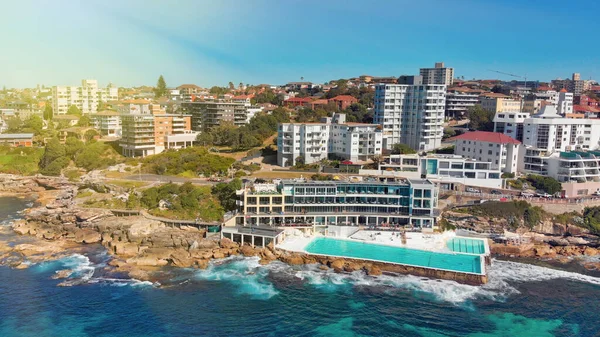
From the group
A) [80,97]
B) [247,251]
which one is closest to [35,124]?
[80,97]

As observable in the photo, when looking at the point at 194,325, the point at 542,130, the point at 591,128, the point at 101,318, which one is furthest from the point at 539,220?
the point at 101,318

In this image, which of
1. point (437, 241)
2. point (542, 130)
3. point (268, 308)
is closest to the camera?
point (268, 308)

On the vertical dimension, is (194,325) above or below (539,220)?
below

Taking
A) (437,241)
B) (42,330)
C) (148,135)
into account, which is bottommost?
(42,330)

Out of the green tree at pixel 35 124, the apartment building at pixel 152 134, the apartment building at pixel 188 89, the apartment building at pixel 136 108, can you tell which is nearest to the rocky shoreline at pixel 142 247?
the apartment building at pixel 152 134

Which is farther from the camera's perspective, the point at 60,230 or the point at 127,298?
the point at 60,230

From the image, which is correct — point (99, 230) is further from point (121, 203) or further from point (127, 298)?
point (127, 298)
